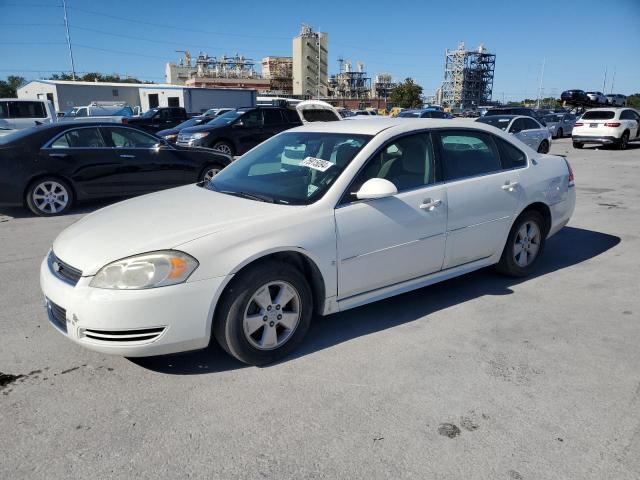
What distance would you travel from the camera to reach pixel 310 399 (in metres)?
2.84

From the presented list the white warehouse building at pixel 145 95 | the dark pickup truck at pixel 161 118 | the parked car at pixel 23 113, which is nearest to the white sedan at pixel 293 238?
the parked car at pixel 23 113

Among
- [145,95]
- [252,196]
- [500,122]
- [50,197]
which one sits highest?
[145,95]

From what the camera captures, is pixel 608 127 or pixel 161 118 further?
pixel 161 118

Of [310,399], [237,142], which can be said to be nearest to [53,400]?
[310,399]

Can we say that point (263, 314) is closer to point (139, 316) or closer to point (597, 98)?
point (139, 316)

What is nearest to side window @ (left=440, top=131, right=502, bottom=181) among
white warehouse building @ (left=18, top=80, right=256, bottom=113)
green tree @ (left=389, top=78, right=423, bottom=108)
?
white warehouse building @ (left=18, top=80, right=256, bottom=113)

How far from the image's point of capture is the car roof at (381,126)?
3881 millimetres

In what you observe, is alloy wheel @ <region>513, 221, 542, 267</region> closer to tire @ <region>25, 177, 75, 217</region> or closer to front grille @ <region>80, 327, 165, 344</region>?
front grille @ <region>80, 327, 165, 344</region>

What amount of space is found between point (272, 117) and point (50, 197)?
29.1ft

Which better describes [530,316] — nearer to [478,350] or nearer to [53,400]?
[478,350]

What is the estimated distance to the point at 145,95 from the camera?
182 feet

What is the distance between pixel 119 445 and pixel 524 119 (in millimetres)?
16194

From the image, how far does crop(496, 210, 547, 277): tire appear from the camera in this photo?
4629 millimetres

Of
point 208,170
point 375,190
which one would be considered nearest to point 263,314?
point 375,190
